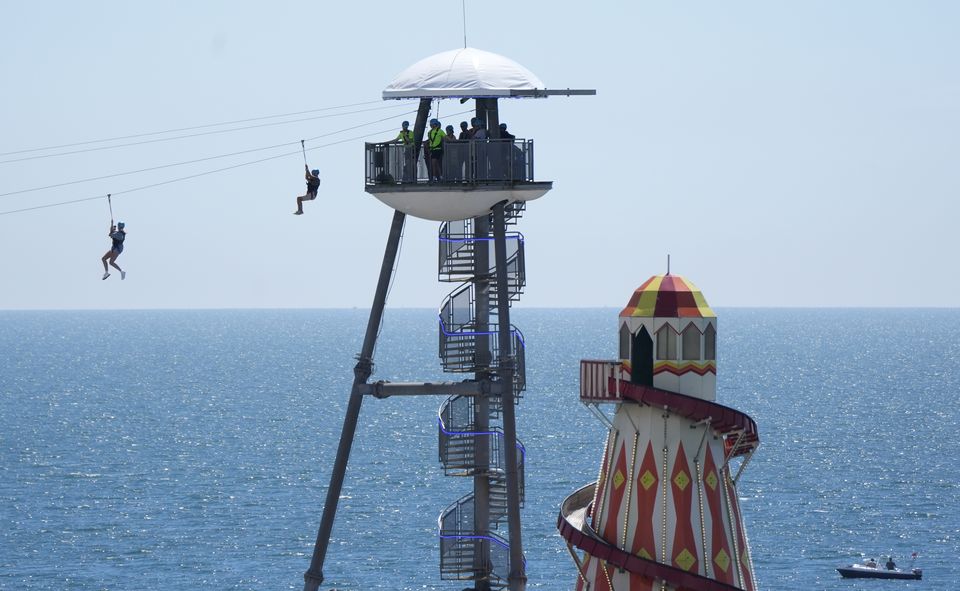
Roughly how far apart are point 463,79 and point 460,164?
2.13 m

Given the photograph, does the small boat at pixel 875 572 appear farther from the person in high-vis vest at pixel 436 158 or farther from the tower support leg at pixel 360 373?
the person in high-vis vest at pixel 436 158

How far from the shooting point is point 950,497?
129 metres

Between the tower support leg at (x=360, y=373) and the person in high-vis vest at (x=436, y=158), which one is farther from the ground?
the person in high-vis vest at (x=436, y=158)

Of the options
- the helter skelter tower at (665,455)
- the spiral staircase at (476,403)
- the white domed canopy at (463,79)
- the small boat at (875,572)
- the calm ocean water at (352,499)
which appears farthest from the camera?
the calm ocean water at (352,499)

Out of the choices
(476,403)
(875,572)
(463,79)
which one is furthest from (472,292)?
(875,572)

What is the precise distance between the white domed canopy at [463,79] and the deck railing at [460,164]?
1.44m

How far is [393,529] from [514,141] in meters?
67.8

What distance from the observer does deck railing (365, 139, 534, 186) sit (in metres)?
43.9

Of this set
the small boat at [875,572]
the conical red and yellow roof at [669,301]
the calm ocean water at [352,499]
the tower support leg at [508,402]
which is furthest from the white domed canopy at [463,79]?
the small boat at [875,572]

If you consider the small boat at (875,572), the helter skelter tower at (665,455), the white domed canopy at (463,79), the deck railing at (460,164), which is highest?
the white domed canopy at (463,79)

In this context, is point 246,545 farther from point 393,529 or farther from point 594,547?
Result: point 594,547

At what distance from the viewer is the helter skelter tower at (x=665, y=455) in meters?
37.6

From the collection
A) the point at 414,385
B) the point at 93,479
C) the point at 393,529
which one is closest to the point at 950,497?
the point at 393,529

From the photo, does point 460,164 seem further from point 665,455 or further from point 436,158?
point 665,455
